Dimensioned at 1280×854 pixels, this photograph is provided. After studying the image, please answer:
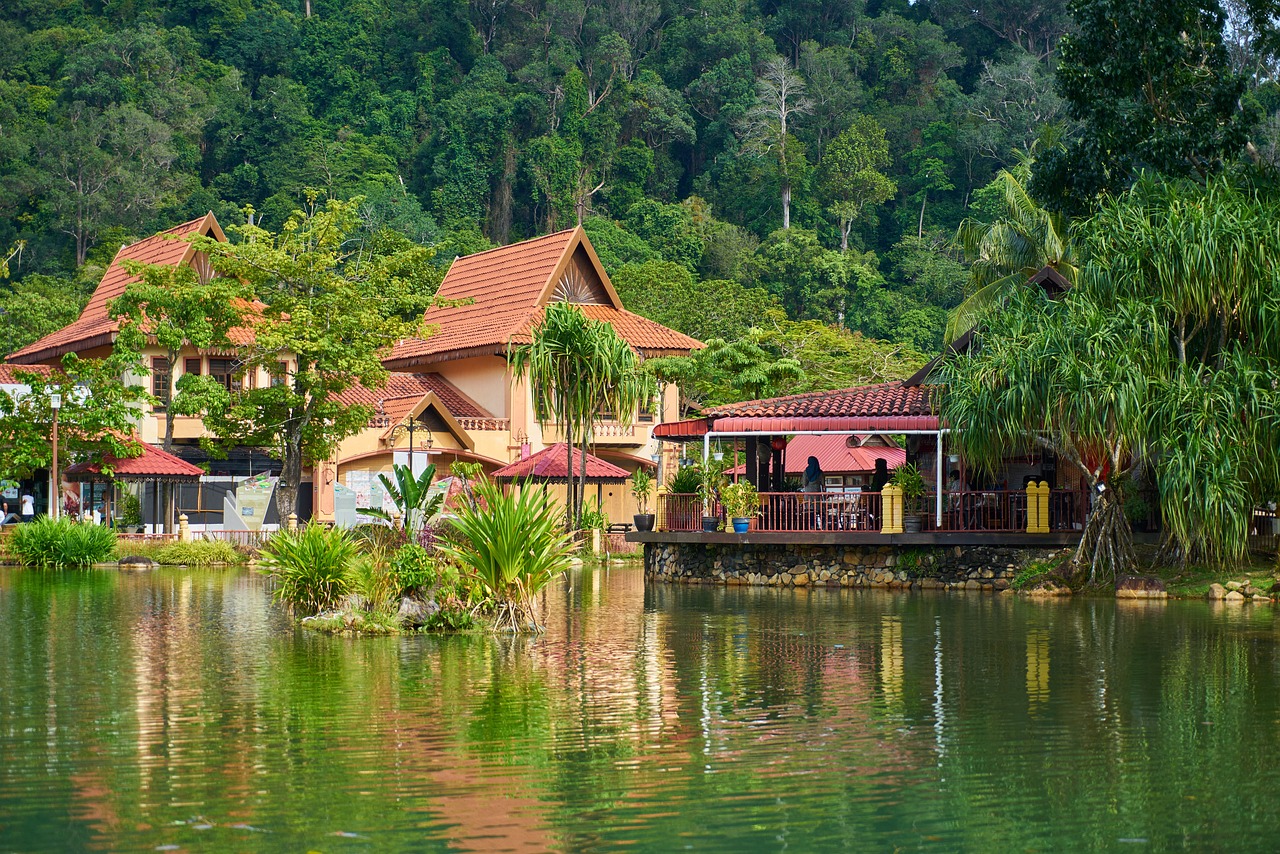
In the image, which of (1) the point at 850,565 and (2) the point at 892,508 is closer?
(2) the point at 892,508

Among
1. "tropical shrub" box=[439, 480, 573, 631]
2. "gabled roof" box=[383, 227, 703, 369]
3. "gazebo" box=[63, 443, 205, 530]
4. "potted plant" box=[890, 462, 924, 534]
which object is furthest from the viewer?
"gabled roof" box=[383, 227, 703, 369]

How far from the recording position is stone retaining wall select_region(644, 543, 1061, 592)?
92.0 feet

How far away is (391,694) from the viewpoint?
13.0 meters

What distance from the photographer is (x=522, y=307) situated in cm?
4928

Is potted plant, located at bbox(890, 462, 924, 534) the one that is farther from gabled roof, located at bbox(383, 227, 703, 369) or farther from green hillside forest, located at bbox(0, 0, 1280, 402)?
green hillside forest, located at bbox(0, 0, 1280, 402)

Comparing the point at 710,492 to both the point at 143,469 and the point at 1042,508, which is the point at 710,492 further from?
the point at 143,469

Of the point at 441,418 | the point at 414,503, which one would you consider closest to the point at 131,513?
the point at 441,418

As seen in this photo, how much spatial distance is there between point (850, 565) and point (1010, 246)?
18.8 m

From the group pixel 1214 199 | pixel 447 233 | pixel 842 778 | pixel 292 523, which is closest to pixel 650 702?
pixel 842 778

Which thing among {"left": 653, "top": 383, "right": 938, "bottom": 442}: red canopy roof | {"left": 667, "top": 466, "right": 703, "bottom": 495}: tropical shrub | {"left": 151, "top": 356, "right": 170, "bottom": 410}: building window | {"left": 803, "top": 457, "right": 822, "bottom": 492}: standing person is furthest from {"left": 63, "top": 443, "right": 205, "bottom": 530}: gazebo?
{"left": 803, "top": 457, "right": 822, "bottom": 492}: standing person

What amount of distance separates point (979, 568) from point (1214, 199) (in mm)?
7542

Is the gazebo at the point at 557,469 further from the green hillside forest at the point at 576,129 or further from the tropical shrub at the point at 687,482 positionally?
the green hillside forest at the point at 576,129

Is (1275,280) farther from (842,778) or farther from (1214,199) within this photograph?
(842,778)

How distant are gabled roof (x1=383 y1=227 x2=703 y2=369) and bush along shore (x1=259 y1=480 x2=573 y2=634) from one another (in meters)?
28.0
